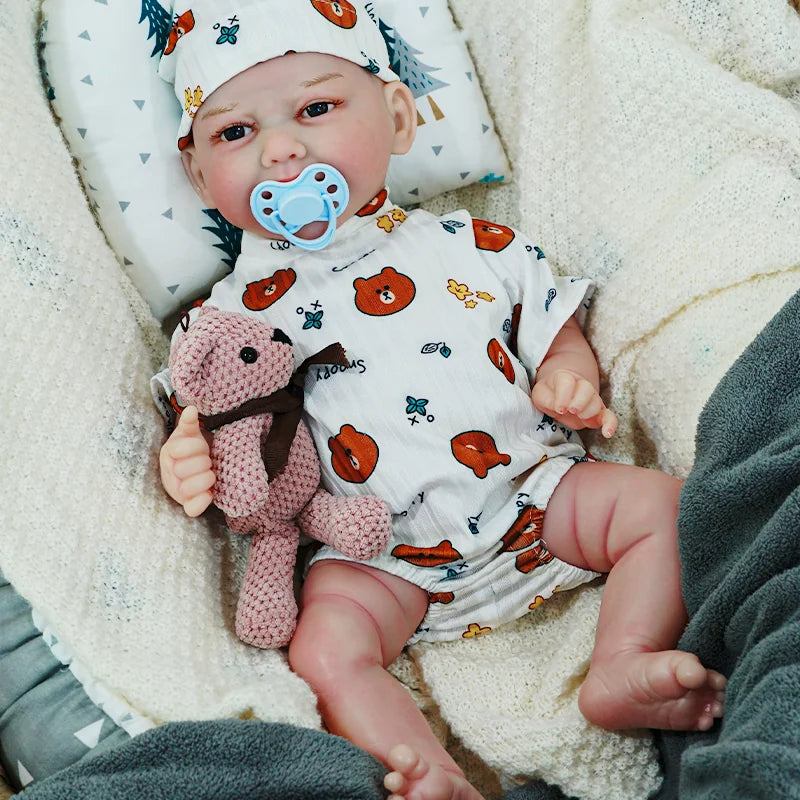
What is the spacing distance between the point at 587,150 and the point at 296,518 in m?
0.63

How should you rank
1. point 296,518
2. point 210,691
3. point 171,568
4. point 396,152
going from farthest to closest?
point 396,152
point 296,518
point 171,568
point 210,691

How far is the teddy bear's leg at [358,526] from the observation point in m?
1.00

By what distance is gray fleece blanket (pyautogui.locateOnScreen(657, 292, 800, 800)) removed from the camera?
0.70 metres

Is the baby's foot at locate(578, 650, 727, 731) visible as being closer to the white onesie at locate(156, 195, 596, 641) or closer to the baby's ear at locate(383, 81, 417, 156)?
the white onesie at locate(156, 195, 596, 641)

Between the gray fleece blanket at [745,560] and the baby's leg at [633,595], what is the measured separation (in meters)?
0.03

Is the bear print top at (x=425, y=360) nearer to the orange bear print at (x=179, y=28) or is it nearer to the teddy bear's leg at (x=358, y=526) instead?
the teddy bear's leg at (x=358, y=526)

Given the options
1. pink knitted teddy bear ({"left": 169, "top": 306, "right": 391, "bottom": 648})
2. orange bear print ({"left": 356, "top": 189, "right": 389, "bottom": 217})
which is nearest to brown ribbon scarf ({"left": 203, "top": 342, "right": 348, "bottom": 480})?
pink knitted teddy bear ({"left": 169, "top": 306, "right": 391, "bottom": 648})

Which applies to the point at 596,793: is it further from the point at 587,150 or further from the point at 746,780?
the point at 587,150

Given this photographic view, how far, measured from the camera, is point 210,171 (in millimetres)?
1128

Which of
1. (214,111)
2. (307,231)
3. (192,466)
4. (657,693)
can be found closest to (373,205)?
(307,231)

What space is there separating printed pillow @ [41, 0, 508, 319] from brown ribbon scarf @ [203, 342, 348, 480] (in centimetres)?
30

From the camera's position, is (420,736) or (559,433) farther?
(559,433)

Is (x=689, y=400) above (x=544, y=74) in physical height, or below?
below

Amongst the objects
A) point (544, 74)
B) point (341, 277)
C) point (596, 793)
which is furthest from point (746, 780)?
point (544, 74)
